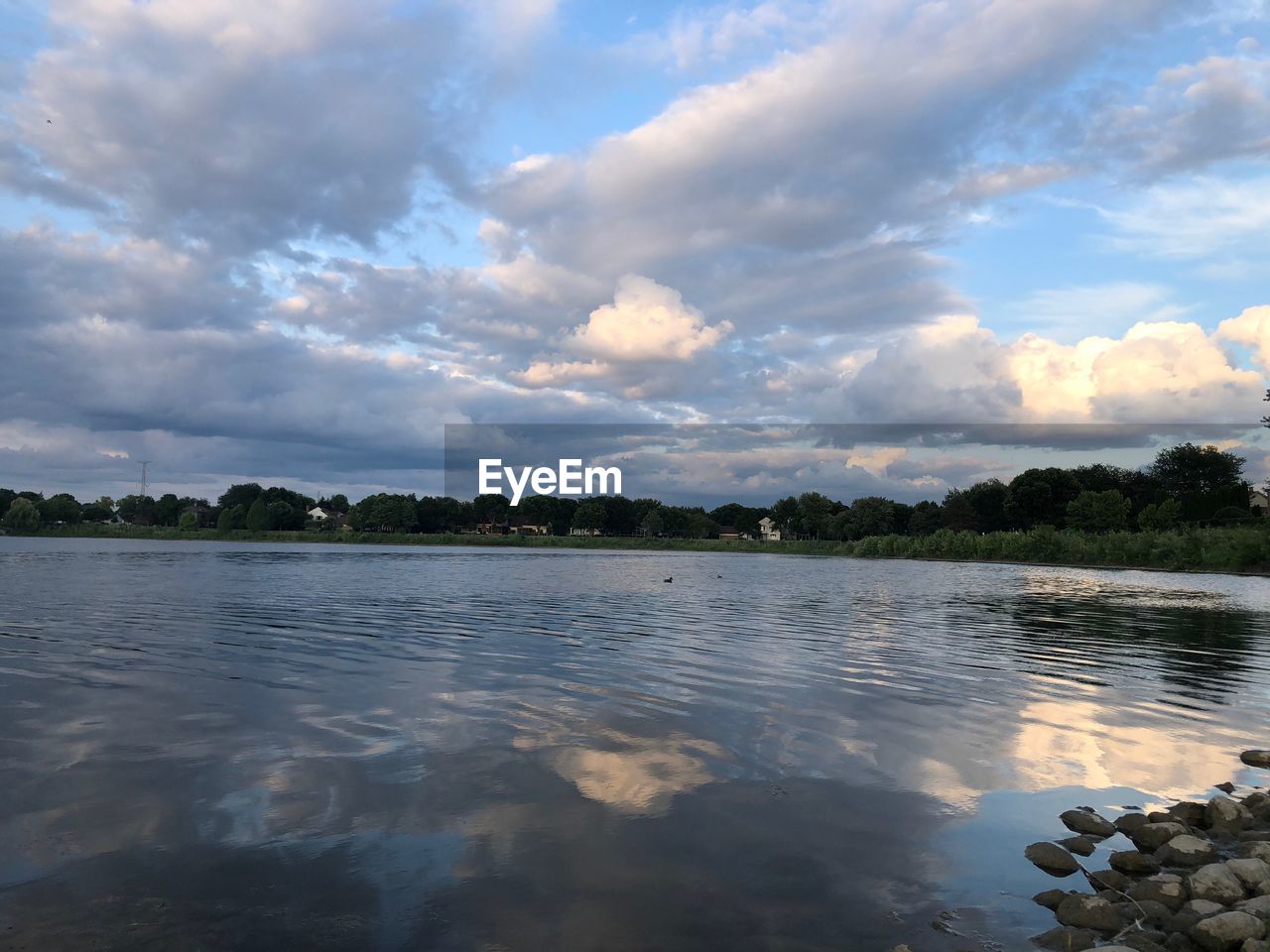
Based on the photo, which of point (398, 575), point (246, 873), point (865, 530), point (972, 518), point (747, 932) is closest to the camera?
point (747, 932)

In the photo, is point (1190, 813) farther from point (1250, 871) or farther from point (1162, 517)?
point (1162, 517)

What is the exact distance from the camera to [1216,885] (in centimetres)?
764

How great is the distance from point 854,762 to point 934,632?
756 inches

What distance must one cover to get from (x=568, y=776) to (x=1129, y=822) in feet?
23.6

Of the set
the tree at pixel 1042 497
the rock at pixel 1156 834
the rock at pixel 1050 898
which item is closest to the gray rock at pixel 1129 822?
the rock at pixel 1156 834

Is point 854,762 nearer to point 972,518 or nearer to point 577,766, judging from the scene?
point 577,766

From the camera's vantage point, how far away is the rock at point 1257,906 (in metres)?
7.01

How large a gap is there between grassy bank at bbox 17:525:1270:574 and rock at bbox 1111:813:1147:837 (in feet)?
230

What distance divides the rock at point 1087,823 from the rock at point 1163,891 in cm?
186

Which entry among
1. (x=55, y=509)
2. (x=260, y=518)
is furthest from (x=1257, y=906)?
(x=55, y=509)

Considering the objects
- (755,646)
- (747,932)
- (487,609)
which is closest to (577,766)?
(747,932)

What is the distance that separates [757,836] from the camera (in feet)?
31.6

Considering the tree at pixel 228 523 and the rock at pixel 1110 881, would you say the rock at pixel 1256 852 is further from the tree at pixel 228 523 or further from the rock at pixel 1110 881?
the tree at pixel 228 523

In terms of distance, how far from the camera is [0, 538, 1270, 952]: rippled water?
7613 mm
